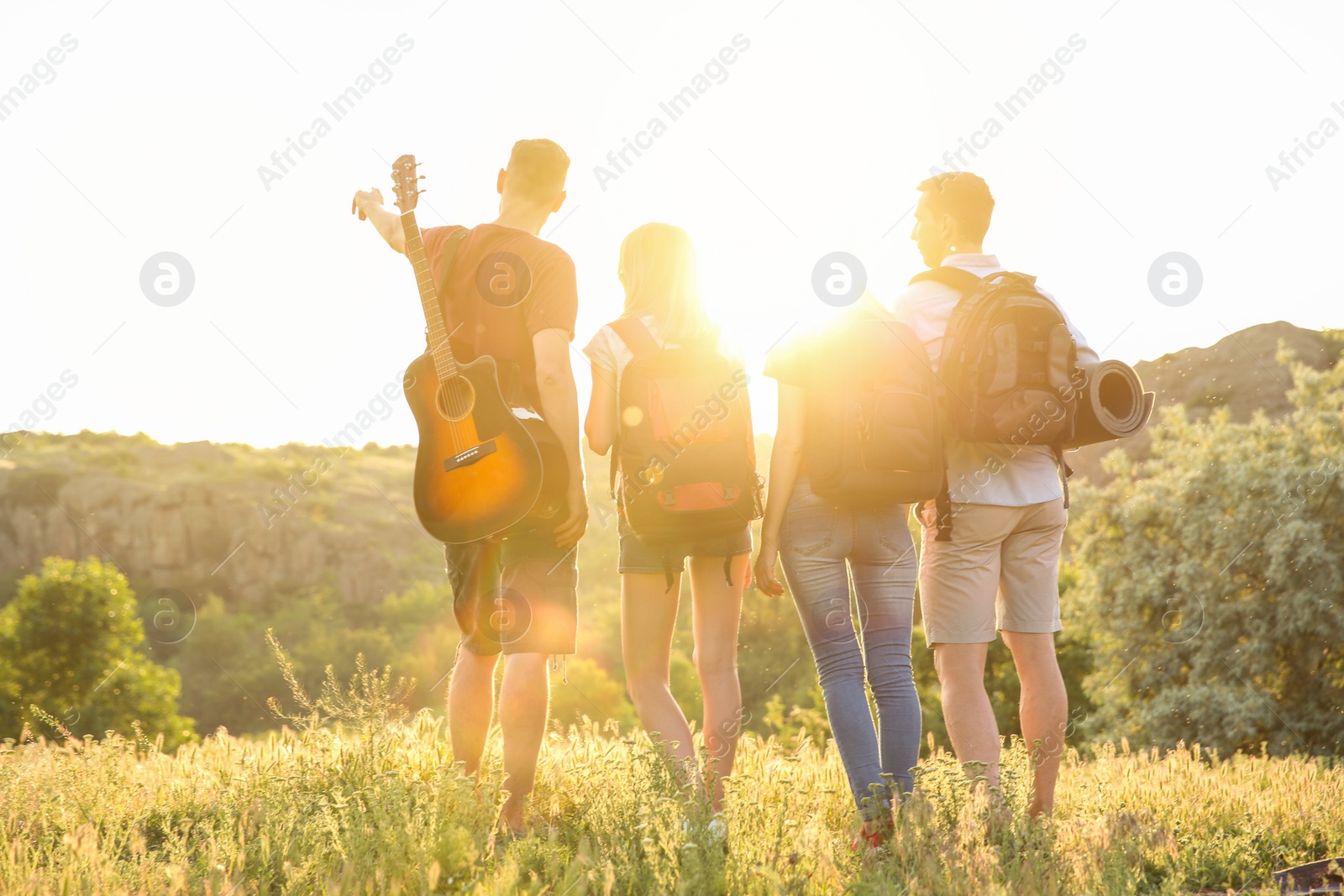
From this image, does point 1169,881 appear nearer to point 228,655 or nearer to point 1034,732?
point 1034,732

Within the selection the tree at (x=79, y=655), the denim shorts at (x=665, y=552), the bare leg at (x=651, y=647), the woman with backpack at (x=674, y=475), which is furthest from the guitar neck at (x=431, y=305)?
the tree at (x=79, y=655)

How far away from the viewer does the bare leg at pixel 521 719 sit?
10.9 ft

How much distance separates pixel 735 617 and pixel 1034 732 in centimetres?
117

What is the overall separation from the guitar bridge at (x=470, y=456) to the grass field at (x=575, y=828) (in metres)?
0.94

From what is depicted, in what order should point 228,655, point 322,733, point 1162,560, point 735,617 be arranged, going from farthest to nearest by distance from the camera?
1. point 228,655
2. point 1162,560
3. point 322,733
4. point 735,617

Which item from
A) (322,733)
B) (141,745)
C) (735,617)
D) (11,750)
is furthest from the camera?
(141,745)

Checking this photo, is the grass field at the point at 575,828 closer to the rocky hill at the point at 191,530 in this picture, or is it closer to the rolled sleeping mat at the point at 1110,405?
the rolled sleeping mat at the point at 1110,405

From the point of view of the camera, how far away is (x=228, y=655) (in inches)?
2621

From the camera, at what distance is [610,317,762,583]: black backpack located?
10.7 ft

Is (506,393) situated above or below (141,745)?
above

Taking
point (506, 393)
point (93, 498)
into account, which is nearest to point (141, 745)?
point (506, 393)

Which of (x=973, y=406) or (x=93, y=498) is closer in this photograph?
(x=973, y=406)

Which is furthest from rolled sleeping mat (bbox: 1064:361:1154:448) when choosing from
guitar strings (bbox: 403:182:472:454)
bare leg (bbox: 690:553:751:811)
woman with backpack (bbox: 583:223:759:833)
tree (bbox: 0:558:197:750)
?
tree (bbox: 0:558:197:750)

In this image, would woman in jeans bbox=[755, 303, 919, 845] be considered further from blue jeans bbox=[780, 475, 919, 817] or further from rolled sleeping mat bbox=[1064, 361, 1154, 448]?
rolled sleeping mat bbox=[1064, 361, 1154, 448]
